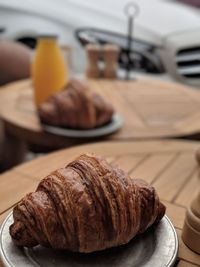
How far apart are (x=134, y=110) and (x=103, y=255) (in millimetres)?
1034

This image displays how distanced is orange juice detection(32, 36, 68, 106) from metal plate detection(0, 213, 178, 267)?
2.98ft

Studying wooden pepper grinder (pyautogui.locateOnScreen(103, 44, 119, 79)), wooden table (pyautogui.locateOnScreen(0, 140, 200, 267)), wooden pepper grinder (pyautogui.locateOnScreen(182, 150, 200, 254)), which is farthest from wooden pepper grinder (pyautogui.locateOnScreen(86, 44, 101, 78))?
wooden pepper grinder (pyautogui.locateOnScreen(182, 150, 200, 254))

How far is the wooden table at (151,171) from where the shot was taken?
82 cm

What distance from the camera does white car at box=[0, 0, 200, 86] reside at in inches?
120

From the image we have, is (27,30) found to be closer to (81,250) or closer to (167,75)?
(167,75)

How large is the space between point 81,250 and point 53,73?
1.02 meters

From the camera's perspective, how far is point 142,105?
5.56ft

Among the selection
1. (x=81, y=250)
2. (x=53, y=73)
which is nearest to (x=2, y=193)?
(x=81, y=250)

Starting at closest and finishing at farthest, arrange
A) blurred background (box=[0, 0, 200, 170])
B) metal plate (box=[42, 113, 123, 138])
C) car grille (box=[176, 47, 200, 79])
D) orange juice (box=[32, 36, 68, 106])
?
1. metal plate (box=[42, 113, 123, 138])
2. orange juice (box=[32, 36, 68, 106])
3. blurred background (box=[0, 0, 200, 170])
4. car grille (box=[176, 47, 200, 79])

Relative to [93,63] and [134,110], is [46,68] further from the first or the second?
[93,63]

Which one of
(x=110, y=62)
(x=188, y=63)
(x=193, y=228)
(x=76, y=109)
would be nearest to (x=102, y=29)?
(x=188, y=63)

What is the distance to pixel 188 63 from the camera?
3.18 m

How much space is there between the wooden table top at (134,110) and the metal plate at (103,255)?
2.15 feet

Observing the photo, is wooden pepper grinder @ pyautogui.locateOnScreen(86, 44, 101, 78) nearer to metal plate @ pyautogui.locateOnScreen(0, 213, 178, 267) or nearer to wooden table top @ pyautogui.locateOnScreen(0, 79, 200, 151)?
wooden table top @ pyautogui.locateOnScreen(0, 79, 200, 151)
